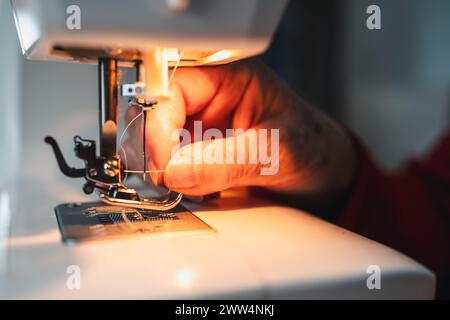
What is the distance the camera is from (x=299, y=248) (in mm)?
494

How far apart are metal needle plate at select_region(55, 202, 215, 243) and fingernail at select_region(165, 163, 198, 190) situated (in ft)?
0.13

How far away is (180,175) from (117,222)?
102 millimetres

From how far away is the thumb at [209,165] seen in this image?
0.60 metres

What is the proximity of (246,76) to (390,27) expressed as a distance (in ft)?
3.85

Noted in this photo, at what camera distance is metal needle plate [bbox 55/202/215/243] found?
A: 0.52 meters

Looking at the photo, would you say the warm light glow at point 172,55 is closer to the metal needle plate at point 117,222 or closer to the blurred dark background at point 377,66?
the metal needle plate at point 117,222

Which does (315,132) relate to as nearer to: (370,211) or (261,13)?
(370,211)

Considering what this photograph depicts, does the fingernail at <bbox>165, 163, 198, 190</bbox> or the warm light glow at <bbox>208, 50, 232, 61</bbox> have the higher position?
the warm light glow at <bbox>208, 50, 232, 61</bbox>

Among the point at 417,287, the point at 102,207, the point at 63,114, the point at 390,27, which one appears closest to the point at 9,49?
the point at 63,114

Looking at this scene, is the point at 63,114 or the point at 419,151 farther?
the point at 419,151

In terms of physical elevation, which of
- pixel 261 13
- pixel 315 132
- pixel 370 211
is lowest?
pixel 370 211

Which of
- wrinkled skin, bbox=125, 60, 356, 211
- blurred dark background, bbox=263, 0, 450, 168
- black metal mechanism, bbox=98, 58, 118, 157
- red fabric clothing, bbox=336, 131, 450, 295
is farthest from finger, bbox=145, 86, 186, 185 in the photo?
blurred dark background, bbox=263, 0, 450, 168

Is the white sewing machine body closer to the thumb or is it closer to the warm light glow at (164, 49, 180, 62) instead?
the thumb

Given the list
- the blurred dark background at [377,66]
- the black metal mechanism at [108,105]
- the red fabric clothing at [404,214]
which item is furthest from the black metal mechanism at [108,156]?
the blurred dark background at [377,66]
